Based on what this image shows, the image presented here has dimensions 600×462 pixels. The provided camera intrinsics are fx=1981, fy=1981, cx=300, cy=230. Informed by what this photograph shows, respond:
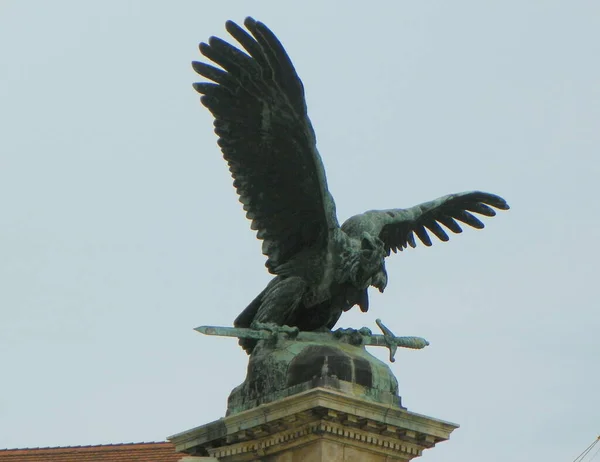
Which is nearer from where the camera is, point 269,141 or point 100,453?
point 269,141

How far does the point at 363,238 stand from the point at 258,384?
192cm

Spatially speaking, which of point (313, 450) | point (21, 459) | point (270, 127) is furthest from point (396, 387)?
point (21, 459)

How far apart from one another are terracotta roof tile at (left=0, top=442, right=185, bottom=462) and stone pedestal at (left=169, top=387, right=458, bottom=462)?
7.02 meters

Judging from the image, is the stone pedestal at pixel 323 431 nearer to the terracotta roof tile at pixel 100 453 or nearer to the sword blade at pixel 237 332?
the sword blade at pixel 237 332

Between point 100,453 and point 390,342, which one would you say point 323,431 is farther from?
point 100,453

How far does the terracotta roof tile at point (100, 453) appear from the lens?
27452 millimetres

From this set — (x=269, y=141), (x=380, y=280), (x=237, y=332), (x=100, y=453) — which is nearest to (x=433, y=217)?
(x=380, y=280)

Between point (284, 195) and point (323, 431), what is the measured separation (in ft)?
9.48

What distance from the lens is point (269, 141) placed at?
20.7m

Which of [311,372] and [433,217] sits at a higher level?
[433,217]

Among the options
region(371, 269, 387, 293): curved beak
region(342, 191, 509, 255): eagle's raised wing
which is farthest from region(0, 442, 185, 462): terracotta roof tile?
region(371, 269, 387, 293): curved beak

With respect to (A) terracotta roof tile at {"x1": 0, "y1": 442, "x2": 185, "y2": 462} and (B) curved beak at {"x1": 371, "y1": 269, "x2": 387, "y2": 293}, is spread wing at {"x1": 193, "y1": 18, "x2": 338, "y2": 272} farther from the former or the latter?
(A) terracotta roof tile at {"x1": 0, "y1": 442, "x2": 185, "y2": 462}

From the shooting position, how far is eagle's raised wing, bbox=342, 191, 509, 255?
21.8 meters

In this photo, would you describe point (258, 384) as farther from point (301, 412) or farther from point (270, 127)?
point (270, 127)
